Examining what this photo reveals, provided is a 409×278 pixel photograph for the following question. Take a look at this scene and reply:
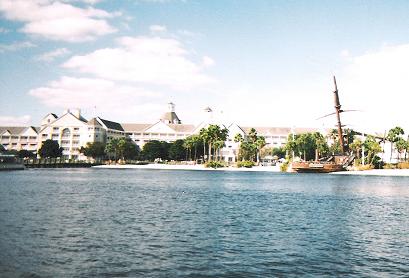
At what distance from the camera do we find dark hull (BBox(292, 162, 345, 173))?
13407 cm

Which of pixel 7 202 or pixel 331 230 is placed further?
pixel 7 202

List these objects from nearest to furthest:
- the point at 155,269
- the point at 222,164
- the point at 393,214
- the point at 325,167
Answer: the point at 155,269, the point at 393,214, the point at 325,167, the point at 222,164

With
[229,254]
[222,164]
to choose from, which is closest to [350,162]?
[222,164]

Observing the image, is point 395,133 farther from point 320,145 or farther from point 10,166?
point 10,166

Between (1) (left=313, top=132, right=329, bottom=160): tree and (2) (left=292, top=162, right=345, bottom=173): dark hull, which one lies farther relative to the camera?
(1) (left=313, top=132, right=329, bottom=160): tree

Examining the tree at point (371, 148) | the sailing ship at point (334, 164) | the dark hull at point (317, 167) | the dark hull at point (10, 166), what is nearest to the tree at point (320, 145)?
the tree at point (371, 148)

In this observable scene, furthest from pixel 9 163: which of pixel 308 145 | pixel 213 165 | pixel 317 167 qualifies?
pixel 308 145

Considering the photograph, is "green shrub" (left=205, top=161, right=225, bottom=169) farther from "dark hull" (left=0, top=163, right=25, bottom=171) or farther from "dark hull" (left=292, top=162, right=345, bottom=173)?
"dark hull" (left=0, top=163, right=25, bottom=171)

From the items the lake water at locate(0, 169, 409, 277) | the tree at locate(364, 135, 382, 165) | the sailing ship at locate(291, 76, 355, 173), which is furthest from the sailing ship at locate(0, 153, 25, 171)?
the tree at locate(364, 135, 382, 165)

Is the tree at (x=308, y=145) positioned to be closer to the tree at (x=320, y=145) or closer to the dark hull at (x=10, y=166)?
the tree at (x=320, y=145)

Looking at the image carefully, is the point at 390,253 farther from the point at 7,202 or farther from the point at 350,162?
the point at 350,162

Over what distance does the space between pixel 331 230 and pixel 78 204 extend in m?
23.5

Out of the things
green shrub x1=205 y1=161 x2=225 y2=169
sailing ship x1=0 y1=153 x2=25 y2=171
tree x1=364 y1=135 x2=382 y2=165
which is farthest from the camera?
green shrub x1=205 y1=161 x2=225 y2=169

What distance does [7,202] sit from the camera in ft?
138
